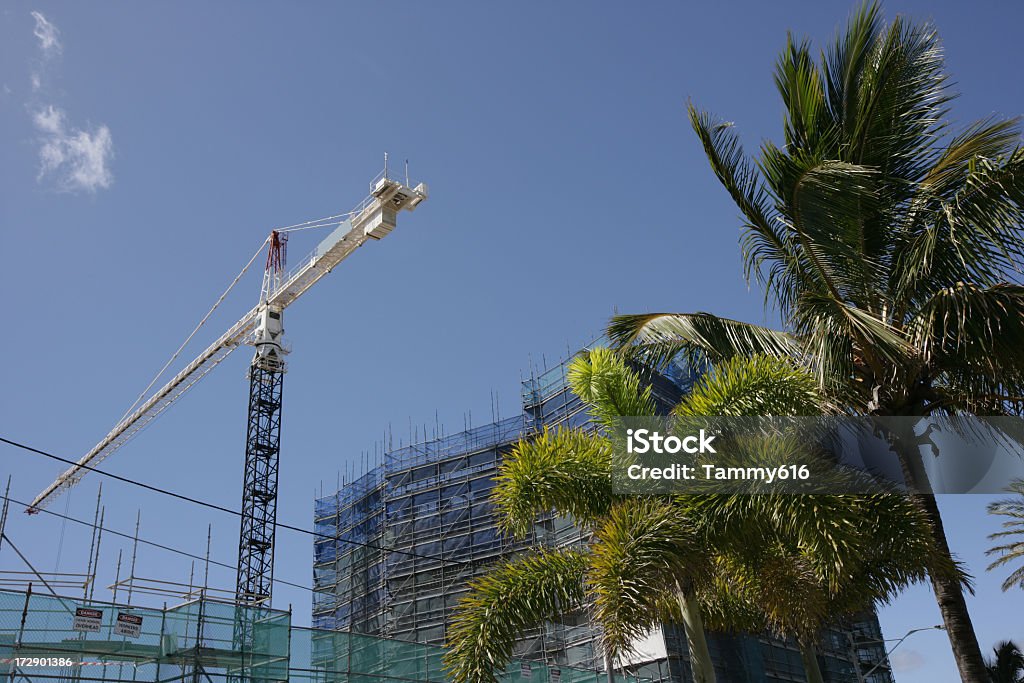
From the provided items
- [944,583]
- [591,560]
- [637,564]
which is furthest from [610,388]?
[944,583]

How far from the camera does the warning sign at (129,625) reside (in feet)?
49.9

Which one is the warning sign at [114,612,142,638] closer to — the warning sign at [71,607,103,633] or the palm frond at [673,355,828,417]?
the warning sign at [71,607,103,633]

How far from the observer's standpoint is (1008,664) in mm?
37656

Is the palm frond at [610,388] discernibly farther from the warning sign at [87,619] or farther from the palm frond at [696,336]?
the warning sign at [87,619]

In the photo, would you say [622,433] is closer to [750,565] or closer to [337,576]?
[750,565]

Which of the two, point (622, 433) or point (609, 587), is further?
point (622, 433)

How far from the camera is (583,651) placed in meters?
32.0

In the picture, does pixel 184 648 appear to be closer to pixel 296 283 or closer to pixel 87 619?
pixel 87 619

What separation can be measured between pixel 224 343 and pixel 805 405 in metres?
49.9

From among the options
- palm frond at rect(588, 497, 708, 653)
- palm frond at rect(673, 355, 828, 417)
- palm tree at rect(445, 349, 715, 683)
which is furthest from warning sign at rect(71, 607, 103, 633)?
palm frond at rect(673, 355, 828, 417)

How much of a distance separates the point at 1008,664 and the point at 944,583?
35.7m

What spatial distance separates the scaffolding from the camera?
1459 cm

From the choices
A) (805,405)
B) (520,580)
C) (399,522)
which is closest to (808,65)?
(805,405)

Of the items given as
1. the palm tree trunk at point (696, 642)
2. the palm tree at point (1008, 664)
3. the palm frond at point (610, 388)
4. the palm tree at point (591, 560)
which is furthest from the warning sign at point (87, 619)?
the palm tree at point (1008, 664)
